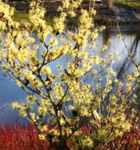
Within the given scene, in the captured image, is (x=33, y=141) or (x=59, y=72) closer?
(x=59, y=72)

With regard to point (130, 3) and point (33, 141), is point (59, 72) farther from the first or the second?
point (130, 3)

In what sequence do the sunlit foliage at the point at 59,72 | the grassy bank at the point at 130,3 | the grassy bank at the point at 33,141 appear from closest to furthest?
the sunlit foliage at the point at 59,72
the grassy bank at the point at 33,141
the grassy bank at the point at 130,3

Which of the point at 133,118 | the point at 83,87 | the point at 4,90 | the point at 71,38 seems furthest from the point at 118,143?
the point at 4,90

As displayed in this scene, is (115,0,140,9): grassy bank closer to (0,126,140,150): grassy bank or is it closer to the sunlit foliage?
(0,126,140,150): grassy bank

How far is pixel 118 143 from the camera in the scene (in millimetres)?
10117

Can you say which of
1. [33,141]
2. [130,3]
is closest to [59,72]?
[33,141]

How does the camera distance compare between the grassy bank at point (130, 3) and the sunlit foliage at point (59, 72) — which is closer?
the sunlit foliage at point (59, 72)

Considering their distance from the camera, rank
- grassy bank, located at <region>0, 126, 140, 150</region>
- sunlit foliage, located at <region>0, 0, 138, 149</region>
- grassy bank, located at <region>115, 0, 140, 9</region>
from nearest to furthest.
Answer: sunlit foliage, located at <region>0, 0, 138, 149</region> → grassy bank, located at <region>0, 126, 140, 150</region> → grassy bank, located at <region>115, 0, 140, 9</region>

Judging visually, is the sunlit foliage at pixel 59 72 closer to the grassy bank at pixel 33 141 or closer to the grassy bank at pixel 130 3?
the grassy bank at pixel 33 141

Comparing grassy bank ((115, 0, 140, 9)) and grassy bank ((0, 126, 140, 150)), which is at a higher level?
grassy bank ((0, 126, 140, 150))

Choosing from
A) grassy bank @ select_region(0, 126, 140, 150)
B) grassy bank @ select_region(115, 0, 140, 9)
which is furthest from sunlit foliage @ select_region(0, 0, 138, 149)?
grassy bank @ select_region(115, 0, 140, 9)

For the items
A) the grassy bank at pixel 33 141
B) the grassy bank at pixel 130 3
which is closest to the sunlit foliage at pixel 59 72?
the grassy bank at pixel 33 141

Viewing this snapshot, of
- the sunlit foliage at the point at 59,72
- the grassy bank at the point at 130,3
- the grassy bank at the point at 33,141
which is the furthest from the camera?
the grassy bank at the point at 130,3

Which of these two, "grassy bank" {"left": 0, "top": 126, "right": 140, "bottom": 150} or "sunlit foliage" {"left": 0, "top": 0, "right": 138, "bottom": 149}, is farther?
"grassy bank" {"left": 0, "top": 126, "right": 140, "bottom": 150}
